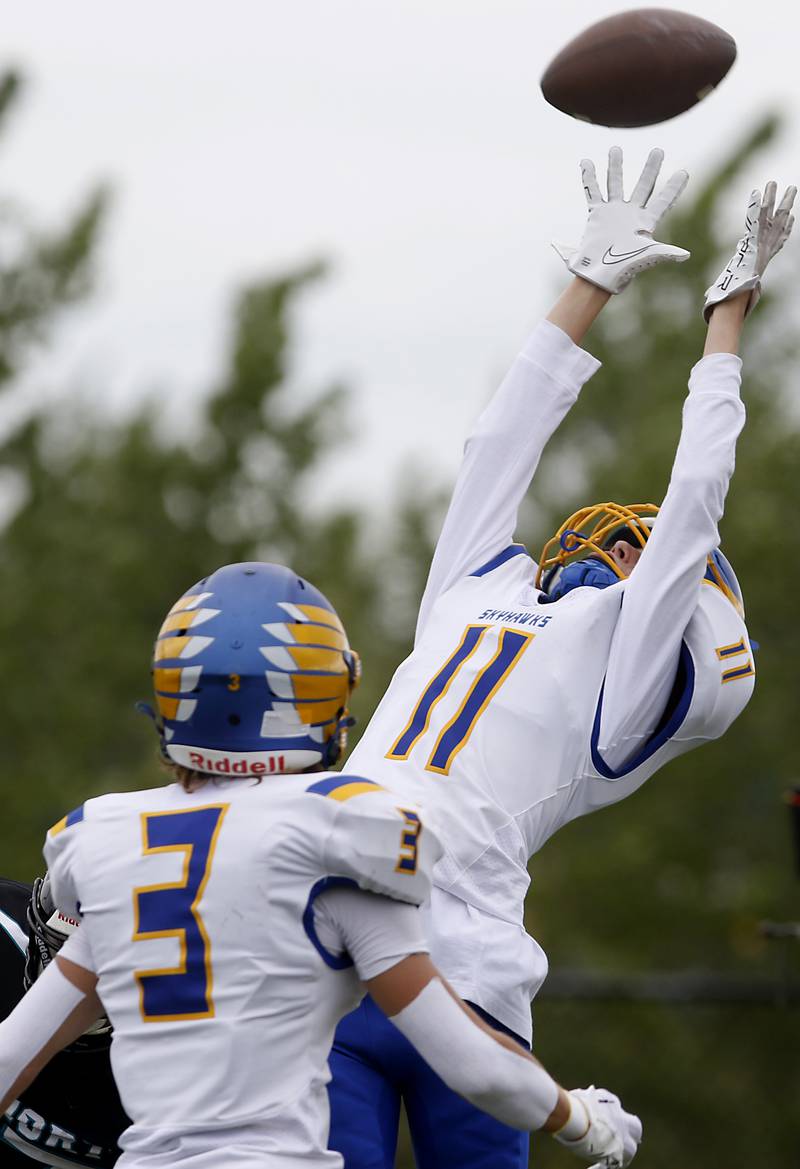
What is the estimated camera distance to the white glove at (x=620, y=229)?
3914mm

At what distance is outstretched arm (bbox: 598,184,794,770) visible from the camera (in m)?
3.40

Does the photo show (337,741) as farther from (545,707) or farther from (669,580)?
(669,580)

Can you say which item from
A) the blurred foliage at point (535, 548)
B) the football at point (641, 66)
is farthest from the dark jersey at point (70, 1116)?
the blurred foliage at point (535, 548)

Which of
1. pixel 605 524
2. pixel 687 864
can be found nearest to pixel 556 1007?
pixel 687 864

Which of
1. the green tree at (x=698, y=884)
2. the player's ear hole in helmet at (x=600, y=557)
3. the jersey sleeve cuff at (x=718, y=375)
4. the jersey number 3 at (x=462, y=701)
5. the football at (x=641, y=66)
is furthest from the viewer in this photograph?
the green tree at (x=698, y=884)

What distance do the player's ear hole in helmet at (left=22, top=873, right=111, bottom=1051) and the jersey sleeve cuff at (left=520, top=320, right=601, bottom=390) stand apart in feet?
5.39

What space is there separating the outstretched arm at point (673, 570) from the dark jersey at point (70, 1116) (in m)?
1.27

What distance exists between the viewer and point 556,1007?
48.8 ft

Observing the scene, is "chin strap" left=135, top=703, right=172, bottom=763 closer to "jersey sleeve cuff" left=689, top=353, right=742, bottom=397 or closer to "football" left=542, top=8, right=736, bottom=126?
"jersey sleeve cuff" left=689, top=353, right=742, bottom=397

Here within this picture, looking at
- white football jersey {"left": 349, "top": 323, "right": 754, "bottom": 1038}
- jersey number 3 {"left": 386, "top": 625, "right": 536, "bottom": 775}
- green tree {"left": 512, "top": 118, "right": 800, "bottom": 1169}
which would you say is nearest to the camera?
white football jersey {"left": 349, "top": 323, "right": 754, "bottom": 1038}

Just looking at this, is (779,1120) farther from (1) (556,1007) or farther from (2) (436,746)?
(2) (436,746)

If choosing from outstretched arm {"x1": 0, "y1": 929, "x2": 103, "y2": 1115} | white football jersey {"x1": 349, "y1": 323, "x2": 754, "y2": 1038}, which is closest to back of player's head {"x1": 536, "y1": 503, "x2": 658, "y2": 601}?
white football jersey {"x1": 349, "y1": 323, "x2": 754, "y2": 1038}

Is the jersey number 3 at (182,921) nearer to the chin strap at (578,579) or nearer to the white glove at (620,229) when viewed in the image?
the chin strap at (578,579)

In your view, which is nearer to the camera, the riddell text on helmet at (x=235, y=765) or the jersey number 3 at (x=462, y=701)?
the riddell text on helmet at (x=235, y=765)
